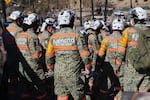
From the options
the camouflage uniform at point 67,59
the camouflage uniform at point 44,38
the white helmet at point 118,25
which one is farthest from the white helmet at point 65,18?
the camouflage uniform at point 44,38

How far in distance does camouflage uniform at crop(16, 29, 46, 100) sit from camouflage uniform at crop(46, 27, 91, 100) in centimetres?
81

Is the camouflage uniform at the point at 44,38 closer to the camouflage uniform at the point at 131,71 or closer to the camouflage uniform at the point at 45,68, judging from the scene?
Answer: the camouflage uniform at the point at 45,68

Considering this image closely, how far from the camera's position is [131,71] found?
10.3 m

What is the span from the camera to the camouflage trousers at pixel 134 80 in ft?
33.4

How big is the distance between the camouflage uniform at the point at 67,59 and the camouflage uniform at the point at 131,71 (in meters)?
0.98

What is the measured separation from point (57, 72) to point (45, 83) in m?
1.77

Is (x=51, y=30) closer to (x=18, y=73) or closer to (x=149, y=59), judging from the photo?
(x=18, y=73)

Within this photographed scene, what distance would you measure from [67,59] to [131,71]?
1382 mm

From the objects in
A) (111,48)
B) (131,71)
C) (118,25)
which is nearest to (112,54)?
(111,48)

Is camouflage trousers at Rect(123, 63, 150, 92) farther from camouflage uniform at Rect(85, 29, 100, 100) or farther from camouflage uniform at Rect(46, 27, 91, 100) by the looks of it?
camouflage uniform at Rect(85, 29, 100, 100)

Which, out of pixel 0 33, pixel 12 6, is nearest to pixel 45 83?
pixel 0 33

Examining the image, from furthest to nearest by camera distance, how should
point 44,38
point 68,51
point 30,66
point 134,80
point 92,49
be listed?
1. point 44,38
2. point 92,49
3. point 30,66
4. point 134,80
5. point 68,51

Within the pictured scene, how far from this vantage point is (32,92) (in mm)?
11336

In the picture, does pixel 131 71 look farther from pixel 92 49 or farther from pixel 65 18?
pixel 92 49
